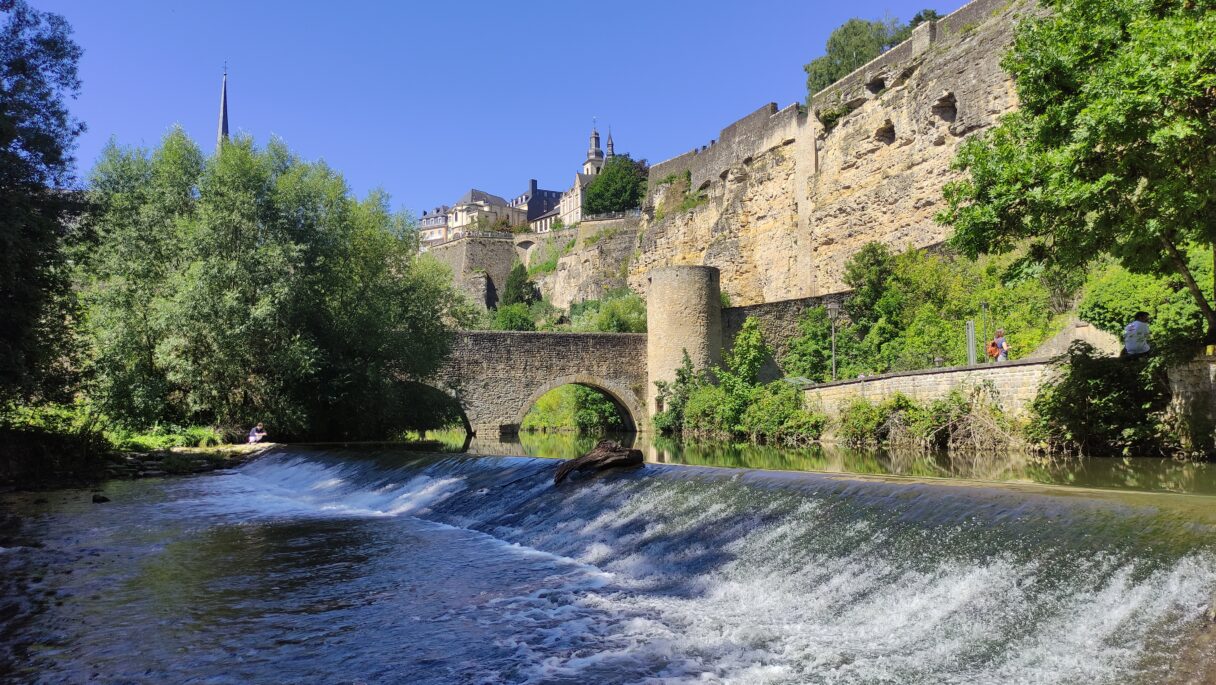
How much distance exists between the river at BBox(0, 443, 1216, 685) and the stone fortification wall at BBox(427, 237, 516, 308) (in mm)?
53788

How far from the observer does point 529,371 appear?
28562mm

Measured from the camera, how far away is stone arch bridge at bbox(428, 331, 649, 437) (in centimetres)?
2794

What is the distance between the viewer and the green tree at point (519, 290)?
5855 centimetres

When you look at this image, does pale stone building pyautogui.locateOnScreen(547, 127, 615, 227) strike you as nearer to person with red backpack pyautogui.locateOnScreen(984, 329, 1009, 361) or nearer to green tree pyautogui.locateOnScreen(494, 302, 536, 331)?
green tree pyautogui.locateOnScreen(494, 302, 536, 331)

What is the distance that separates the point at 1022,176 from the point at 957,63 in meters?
18.5

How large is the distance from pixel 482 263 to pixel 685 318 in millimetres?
37352

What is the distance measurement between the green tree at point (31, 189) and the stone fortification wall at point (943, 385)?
46.4 ft

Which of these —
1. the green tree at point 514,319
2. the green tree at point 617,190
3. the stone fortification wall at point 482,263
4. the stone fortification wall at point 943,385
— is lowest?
the stone fortification wall at point 943,385

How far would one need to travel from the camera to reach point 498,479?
1018 centimetres

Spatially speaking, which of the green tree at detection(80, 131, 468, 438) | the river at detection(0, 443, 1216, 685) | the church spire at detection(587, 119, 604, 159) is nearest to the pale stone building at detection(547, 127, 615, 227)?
the church spire at detection(587, 119, 604, 159)

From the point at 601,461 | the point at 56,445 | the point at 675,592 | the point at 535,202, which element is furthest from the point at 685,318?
the point at 535,202

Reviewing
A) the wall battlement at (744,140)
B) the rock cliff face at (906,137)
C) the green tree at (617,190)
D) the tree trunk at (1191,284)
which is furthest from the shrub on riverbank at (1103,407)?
the green tree at (617,190)

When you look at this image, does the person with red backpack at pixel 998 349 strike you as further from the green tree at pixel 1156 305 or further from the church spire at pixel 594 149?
the church spire at pixel 594 149

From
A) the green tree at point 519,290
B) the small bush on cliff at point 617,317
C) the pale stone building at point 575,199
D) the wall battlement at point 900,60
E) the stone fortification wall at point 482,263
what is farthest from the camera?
the pale stone building at point 575,199
